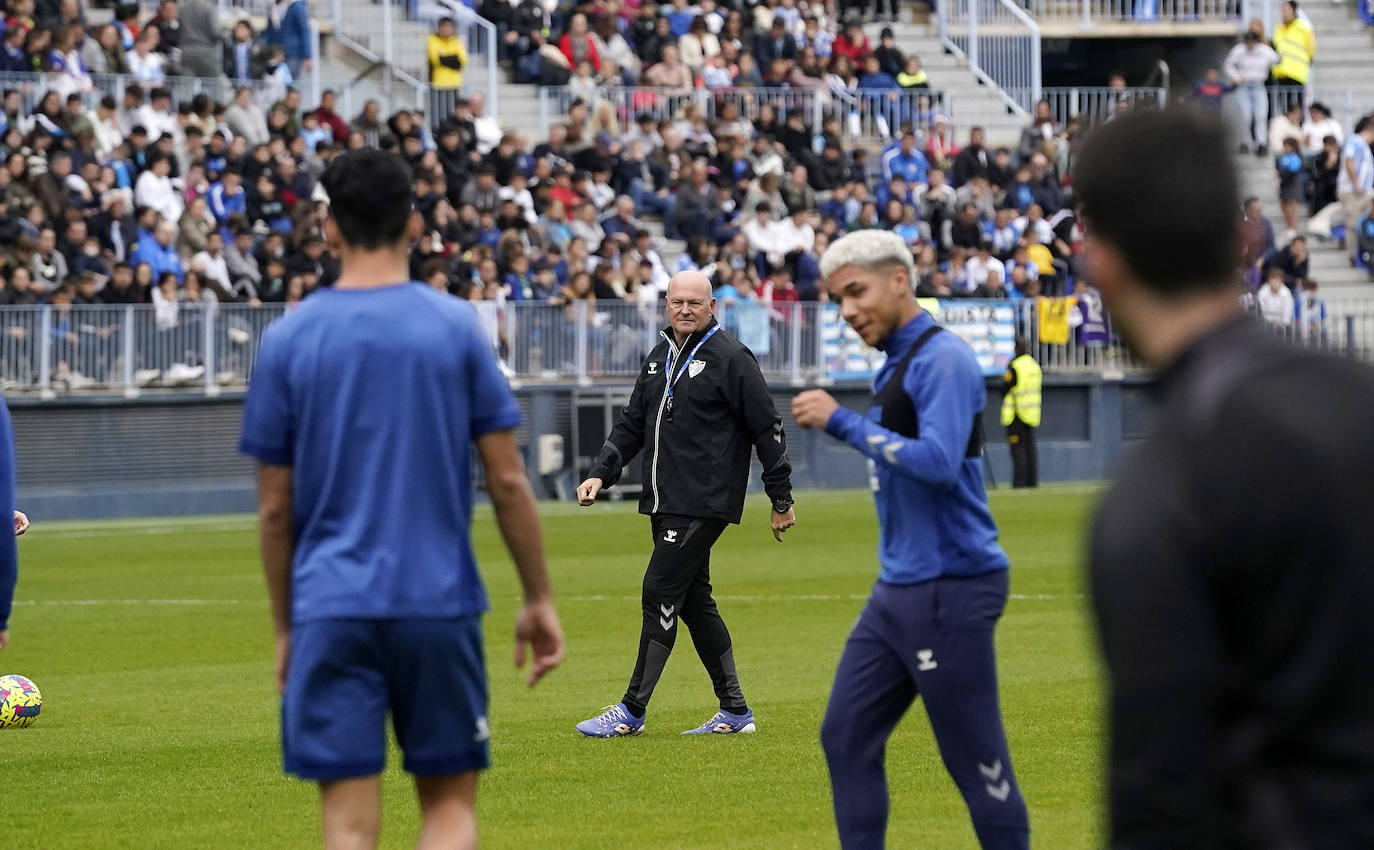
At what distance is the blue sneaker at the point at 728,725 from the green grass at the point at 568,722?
182mm

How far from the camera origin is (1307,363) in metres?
2.58

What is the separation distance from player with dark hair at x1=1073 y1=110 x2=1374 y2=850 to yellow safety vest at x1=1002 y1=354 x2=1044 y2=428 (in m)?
28.2

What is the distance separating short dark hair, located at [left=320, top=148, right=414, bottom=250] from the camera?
16.3 feet

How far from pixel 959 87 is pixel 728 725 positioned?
3186cm

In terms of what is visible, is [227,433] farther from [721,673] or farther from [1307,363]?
[1307,363]

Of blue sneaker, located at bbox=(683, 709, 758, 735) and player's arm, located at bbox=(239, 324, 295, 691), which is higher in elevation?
player's arm, located at bbox=(239, 324, 295, 691)

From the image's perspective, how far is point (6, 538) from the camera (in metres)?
7.63

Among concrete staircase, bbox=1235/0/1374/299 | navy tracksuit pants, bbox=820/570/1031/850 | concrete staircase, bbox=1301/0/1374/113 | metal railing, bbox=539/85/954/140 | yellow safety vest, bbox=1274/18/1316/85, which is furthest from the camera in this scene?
concrete staircase, bbox=1301/0/1374/113

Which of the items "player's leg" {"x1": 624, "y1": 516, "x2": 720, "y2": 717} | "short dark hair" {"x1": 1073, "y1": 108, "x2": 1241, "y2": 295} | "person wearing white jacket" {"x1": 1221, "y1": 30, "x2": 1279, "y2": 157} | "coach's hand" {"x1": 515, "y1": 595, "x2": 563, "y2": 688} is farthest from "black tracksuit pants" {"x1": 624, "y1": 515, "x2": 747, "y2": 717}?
"person wearing white jacket" {"x1": 1221, "y1": 30, "x2": 1279, "y2": 157}

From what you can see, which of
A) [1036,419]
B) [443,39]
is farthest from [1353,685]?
[443,39]

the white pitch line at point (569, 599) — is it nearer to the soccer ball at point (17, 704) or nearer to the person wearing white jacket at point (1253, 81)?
the soccer ball at point (17, 704)

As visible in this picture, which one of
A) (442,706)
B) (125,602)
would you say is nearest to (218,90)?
(125,602)

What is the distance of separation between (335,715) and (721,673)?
5639mm

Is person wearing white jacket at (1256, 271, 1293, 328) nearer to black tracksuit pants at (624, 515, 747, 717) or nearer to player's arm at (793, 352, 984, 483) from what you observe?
black tracksuit pants at (624, 515, 747, 717)
